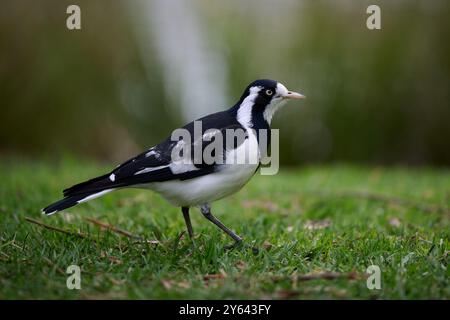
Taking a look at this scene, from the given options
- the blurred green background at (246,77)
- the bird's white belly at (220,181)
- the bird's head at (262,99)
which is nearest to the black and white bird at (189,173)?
the bird's white belly at (220,181)

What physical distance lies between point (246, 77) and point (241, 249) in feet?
19.6

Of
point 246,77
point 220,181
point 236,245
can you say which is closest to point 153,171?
point 220,181

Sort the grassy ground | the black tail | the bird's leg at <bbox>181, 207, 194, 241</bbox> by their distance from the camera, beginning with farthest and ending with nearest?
the bird's leg at <bbox>181, 207, 194, 241</bbox> < the black tail < the grassy ground

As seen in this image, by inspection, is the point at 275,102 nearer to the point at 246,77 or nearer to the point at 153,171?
the point at 153,171

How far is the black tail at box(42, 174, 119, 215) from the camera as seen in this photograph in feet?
11.3

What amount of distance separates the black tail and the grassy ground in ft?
0.84

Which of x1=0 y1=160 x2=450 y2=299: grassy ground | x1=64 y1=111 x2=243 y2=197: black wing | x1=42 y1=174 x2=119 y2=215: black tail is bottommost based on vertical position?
x1=0 y1=160 x2=450 y2=299: grassy ground

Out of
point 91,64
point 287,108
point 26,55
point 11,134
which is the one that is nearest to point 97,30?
point 91,64

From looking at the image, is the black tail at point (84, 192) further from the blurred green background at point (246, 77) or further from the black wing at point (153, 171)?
the blurred green background at point (246, 77)

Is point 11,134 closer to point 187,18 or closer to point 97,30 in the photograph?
point 97,30

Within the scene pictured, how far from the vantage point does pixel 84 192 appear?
11.5ft

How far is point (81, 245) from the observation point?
3574 millimetres

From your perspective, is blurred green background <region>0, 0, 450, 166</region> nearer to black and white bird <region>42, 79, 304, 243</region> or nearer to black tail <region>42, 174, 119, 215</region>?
black and white bird <region>42, 79, 304, 243</region>

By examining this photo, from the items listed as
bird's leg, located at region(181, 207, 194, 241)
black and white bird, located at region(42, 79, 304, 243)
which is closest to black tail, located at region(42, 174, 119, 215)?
black and white bird, located at region(42, 79, 304, 243)
